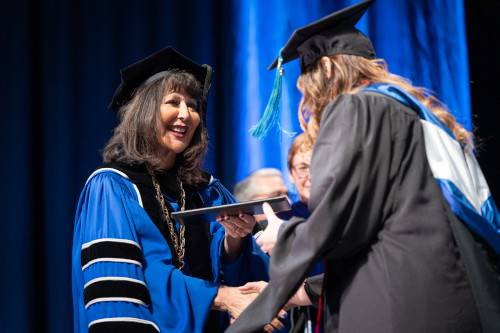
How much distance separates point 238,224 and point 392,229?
3.23 ft

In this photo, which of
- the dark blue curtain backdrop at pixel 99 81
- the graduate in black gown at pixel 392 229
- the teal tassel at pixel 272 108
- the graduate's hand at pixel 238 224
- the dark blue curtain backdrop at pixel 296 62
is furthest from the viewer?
the dark blue curtain backdrop at pixel 296 62

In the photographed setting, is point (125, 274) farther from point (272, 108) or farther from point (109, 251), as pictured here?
point (272, 108)

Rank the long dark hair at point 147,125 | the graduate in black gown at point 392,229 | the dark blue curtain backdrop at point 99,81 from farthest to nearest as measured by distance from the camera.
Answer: the dark blue curtain backdrop at point 99,81
the long dark hair at point 147,125
the graduate in black gown at point 392,229

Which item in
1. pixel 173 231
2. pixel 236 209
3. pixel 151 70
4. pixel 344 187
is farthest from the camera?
pixel 151 70

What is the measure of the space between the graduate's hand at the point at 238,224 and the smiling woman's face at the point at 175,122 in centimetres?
48

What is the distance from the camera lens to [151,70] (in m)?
2.93

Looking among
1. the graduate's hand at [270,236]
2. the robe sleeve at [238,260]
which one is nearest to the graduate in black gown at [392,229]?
the graduate's hand at [270,236]

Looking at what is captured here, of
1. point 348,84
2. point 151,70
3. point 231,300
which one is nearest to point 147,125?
point 151,70

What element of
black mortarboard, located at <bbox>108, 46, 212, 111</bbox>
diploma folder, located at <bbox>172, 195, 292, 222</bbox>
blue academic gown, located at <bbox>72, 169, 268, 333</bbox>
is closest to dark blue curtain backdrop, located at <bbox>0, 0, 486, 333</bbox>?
black mortarboard, located at <bbox>108, 46, 212, 111</bbox>

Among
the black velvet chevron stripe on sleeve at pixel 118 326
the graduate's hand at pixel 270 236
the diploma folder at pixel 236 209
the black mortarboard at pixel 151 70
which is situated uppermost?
the black mortarboard at pixel 151 70

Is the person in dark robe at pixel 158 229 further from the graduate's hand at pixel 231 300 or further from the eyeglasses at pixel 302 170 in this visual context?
the eyeglasses at pixel 302 170

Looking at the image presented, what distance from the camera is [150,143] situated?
2836 millimetres

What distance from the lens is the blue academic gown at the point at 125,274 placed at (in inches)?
93.1

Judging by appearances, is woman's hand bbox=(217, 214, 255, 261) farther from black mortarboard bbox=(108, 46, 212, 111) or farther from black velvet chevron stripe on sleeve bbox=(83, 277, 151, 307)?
black mortarboard bbox=(108, 46, 212, 111)
